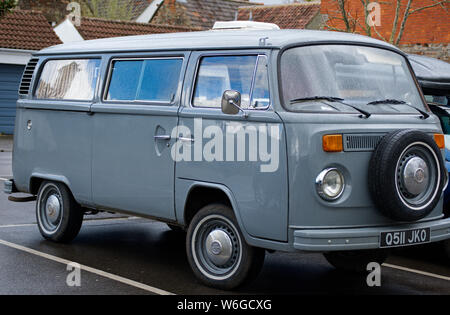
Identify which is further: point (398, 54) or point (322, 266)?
point (322, 266)

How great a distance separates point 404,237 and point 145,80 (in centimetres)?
296

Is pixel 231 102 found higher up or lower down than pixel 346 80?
lower down

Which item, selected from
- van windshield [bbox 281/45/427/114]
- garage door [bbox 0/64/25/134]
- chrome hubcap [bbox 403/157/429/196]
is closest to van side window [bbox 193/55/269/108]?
van windshield [bbox 281/45/427/114]

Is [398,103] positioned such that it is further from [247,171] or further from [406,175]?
[247,171]

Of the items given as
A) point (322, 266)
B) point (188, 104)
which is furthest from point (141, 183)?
point (322, 266)

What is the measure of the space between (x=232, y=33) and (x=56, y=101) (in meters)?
2.60

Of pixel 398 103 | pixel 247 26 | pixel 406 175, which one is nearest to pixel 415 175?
pixel 406 175

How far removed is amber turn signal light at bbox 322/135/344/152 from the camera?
6.21 m

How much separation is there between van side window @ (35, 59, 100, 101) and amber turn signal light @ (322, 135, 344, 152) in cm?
313

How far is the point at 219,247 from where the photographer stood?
22.3 ft

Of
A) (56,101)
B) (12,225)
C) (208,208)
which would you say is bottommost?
(12,225)

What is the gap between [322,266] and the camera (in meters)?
8.12
